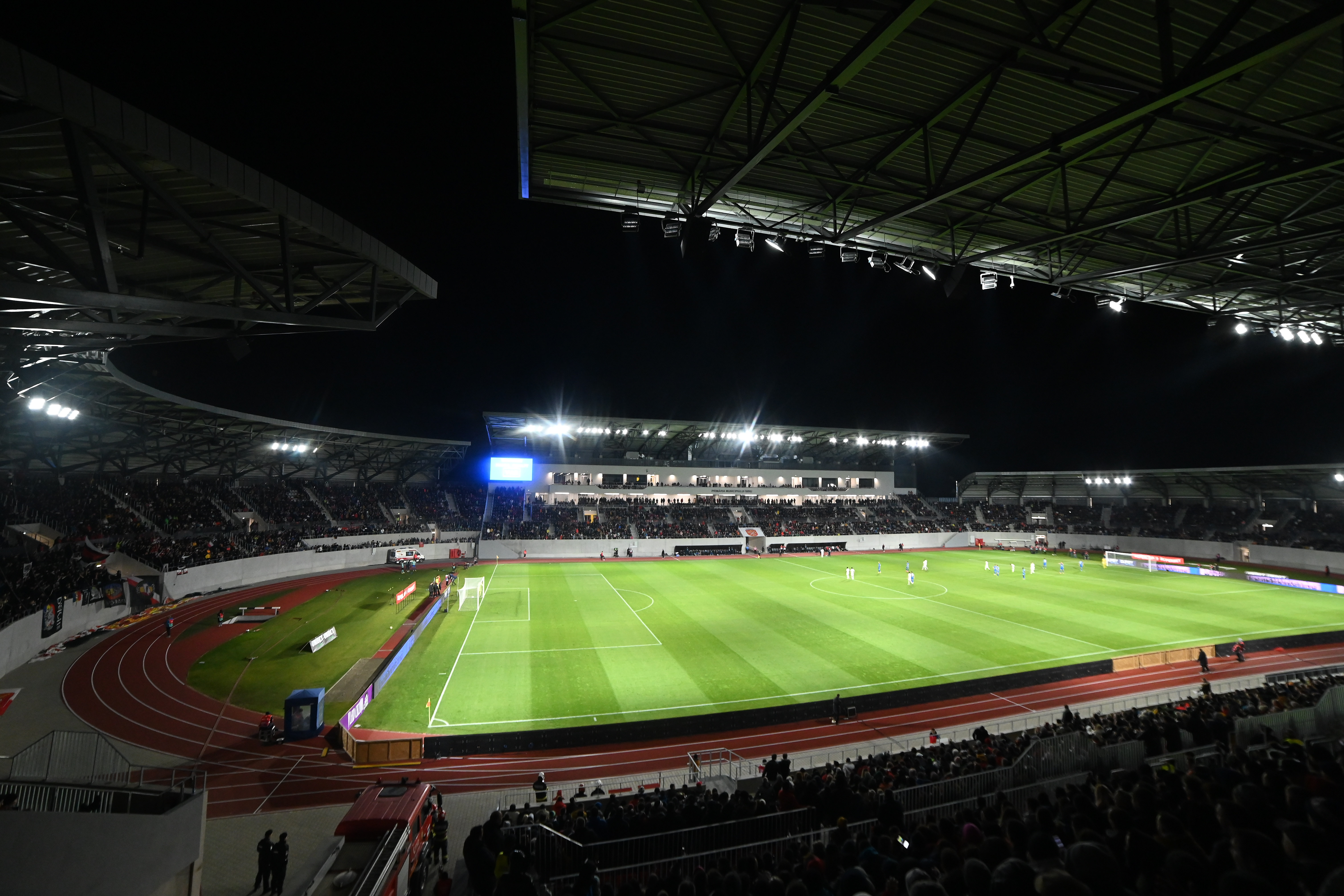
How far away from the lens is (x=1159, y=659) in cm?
1805

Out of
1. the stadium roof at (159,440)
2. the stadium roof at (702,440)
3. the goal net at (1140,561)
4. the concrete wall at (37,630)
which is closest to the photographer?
the concrete wall at (37,630)

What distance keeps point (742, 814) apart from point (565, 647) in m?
14.2

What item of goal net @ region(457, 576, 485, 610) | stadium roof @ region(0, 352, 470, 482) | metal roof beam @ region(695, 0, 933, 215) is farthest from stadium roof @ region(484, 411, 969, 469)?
metal roof beam @ region(695, 0, 933, 215)

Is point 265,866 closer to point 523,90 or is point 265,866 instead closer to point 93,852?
point 93,852

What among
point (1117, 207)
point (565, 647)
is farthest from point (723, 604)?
point (1117, 207)

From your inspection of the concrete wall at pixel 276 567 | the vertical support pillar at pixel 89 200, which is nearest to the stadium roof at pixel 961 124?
the vertical support pillar at pixel 89 200

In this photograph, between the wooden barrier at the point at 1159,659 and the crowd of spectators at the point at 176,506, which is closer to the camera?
the wooden barrier at the point at 1159,659

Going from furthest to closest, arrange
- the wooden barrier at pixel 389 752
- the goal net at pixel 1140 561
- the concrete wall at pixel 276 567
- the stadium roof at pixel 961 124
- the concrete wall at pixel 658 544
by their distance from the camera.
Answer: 1. the concrete wall at pixel 658 544
2. the goal net at pixel 1140 561
3. the concrete wall at pixel 276 567
4. the wooden barrier at pixel 389 752
5. the stadium roof at pixel 961 124

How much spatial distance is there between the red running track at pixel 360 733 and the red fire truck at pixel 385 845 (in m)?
2.34

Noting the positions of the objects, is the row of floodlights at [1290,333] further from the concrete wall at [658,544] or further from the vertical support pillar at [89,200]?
the concrete wall at [658,544]

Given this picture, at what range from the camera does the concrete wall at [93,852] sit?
577 cm

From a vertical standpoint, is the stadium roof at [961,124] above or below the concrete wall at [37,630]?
above

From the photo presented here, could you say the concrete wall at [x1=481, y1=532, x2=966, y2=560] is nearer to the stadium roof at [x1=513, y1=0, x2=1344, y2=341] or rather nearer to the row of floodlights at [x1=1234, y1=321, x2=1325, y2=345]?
the stadium roof at [x1=513, y1=0, x2=1344, y2=341]

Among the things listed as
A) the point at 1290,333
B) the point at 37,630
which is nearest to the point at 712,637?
the point at 1290,333
